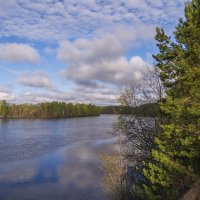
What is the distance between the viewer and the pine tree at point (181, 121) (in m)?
12.5

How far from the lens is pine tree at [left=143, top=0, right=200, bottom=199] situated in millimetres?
12500

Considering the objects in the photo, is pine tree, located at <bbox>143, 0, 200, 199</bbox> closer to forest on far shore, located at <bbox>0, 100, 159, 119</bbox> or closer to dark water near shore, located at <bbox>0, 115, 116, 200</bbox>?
dark water near shore, located at <bbox>0, 115, 116, 200</bbox>

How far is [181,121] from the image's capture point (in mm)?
13242

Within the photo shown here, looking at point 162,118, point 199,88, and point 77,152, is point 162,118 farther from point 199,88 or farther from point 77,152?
point 77,152

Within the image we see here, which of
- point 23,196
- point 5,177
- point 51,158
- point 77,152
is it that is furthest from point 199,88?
point 77,152

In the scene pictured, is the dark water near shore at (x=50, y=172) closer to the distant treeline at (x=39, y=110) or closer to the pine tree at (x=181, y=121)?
the pine tree at (x=181, y=121)

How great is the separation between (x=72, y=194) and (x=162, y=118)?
8767mm

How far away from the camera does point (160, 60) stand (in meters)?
15.2

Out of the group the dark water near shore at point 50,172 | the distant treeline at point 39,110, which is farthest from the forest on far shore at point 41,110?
the dark water near shore at point 50,172

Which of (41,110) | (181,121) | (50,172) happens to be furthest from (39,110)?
(181,121)

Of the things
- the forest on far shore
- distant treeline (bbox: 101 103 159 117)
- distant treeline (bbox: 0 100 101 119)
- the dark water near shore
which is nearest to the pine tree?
distant treeline (bbox: 101 103 159 117)

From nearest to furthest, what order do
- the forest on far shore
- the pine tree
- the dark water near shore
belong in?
the pine tree < the dark water near shore < the forest on far shore

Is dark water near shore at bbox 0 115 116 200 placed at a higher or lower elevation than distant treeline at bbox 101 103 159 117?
lower

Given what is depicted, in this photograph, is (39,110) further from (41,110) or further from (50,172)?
(50,172)
